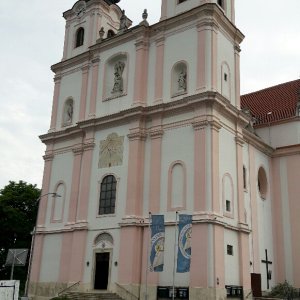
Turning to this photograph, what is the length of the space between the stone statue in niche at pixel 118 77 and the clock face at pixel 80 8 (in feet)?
24.3

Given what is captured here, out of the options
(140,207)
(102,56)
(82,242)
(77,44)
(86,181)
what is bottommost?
(82,242)

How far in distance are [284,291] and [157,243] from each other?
35.8ft

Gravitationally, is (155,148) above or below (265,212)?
above

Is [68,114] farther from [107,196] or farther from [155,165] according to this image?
[155,165]

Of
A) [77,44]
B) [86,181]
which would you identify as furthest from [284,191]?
[77,44]

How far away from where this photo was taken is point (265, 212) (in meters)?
32.6

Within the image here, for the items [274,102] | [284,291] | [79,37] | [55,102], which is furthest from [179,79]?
[284,291]

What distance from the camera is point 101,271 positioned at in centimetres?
2700

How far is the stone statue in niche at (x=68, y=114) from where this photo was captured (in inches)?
1315

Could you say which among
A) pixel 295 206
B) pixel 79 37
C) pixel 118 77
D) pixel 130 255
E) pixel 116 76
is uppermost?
pixel 79 37

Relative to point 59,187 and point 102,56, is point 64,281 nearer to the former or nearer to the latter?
point 59,187

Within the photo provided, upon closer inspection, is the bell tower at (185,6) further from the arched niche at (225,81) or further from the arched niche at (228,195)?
the arched niche at (228,195)

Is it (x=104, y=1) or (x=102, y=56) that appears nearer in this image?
(x=102, y=56)

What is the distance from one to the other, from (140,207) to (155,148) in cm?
356
